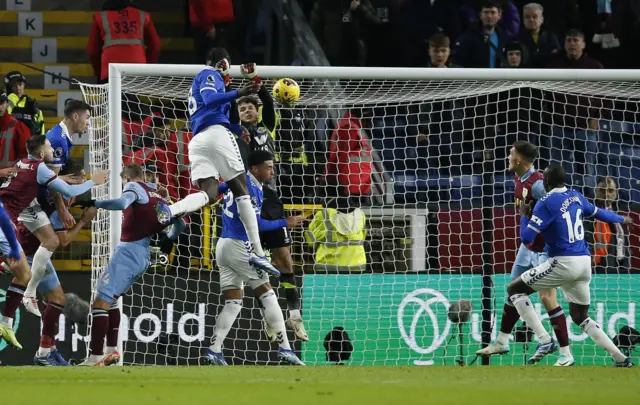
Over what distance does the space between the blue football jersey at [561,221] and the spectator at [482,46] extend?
162 inches

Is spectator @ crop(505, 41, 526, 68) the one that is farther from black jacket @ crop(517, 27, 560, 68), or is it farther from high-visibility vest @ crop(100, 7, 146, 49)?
high-visibility vest @ crop(100, 7, 146, 49)

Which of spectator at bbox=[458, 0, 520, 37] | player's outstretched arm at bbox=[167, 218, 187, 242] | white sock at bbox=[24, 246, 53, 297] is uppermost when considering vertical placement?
spectator at bbox=[458, 0, 520, 37]

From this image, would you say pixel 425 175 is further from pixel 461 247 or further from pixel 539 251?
pixel 539 251

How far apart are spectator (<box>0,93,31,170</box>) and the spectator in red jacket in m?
3.33

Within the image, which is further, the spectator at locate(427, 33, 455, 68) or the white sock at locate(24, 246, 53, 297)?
the spectator at locate(427, 33, 455, 68)

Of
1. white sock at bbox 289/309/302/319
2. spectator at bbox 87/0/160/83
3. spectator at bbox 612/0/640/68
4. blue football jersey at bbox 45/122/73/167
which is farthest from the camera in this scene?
spectator at bbox 612/0/640/68

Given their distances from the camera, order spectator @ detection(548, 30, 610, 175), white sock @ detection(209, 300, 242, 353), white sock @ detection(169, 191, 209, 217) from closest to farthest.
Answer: white sock @ detection(169, 191, 209, 217), white sock @ detection(209, 300, 242, 353), spectator @ detection(548, 30, 610, 175)

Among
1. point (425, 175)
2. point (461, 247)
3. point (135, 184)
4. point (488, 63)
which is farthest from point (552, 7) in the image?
point (135, 184)

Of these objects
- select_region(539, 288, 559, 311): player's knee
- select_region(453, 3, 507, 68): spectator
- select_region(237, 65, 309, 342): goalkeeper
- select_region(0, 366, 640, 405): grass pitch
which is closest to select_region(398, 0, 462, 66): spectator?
select_region(453, 3, 507, 68): spectator

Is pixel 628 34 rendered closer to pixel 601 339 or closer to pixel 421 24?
pixel 421 24

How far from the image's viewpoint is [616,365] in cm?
1096

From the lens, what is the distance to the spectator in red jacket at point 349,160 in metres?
13.4

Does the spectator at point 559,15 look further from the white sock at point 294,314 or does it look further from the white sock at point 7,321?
the white sock at point 7,321

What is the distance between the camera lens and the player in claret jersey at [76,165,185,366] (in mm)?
10914
